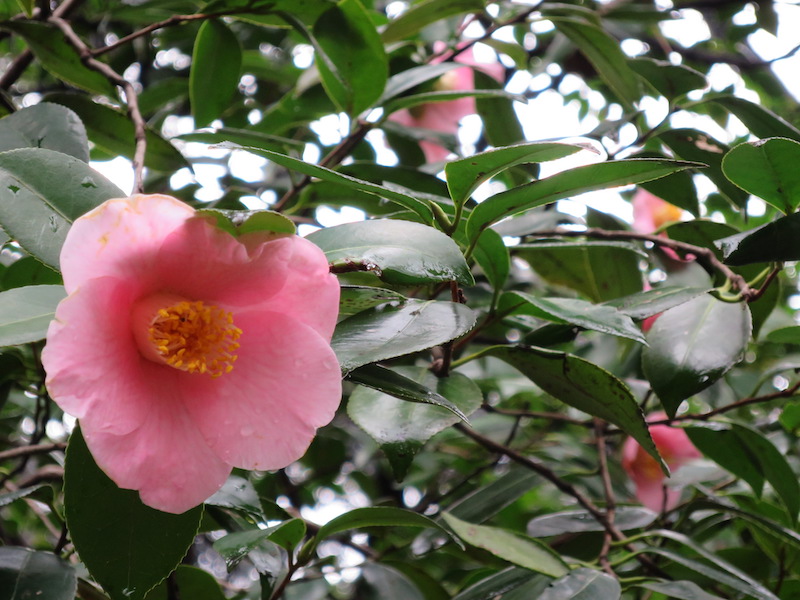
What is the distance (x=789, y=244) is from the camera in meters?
0.65

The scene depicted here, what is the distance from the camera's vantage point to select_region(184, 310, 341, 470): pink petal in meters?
0.55

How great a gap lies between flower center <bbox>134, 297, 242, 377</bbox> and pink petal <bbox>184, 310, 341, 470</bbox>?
0.05 feet

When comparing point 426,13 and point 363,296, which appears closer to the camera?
point 363,296

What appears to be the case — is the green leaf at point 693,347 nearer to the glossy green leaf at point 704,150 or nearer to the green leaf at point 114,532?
the glossy green leaf at point 704,150

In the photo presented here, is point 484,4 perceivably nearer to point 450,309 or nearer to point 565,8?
point 565,8

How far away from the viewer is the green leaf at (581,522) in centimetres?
96

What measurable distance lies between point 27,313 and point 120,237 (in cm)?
7

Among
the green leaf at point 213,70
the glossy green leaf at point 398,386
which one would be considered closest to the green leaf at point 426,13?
the green leaf at point 213,70

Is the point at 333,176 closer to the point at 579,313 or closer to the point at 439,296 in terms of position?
the point at 579,313

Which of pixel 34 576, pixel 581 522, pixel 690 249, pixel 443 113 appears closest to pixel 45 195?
pixel 34 576

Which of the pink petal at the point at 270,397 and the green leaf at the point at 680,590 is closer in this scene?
the pink petal at the point at 270,397

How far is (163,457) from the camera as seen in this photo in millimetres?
525

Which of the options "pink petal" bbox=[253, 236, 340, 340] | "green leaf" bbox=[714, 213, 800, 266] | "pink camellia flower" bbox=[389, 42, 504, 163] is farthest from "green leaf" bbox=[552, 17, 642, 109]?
"pink petal" bbox=[253, 236, 340, 340]

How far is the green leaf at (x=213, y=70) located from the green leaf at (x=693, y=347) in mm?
629
